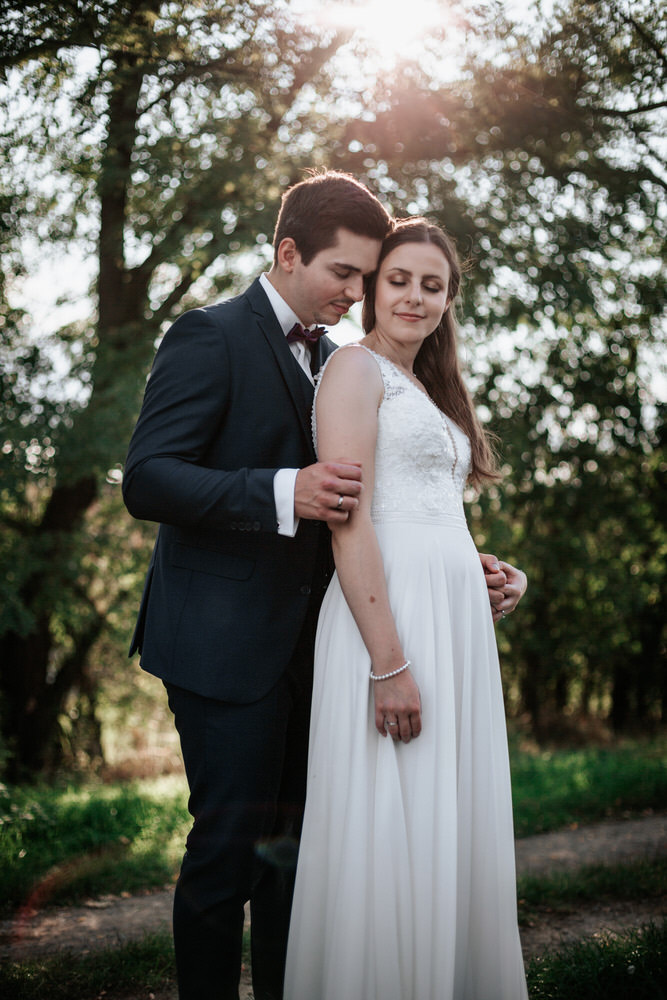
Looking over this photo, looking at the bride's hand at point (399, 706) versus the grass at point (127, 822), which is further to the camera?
the grass at point (127, 822)

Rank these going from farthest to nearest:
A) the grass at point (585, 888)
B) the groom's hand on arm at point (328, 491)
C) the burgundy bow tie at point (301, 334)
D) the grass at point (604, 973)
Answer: the grass at point (585, 888) → the grass at point (604, 973) → the burgundy bow tie at point (301, 334) → the groom's hand on arm at point (328, 491)

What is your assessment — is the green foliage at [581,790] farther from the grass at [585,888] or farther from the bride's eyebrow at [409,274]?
the bride's eyebrow at [409,274]

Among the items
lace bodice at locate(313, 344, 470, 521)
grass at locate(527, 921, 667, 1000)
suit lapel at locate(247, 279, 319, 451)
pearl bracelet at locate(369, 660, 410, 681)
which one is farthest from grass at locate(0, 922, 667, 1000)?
suit lapel at locate(247, 279, 319, 451)

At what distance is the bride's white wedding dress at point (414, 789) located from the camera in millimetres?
2074

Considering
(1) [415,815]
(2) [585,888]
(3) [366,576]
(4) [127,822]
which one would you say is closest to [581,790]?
(2) [585,888]

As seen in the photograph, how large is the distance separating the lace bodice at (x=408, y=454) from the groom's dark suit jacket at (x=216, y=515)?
0.52 feet

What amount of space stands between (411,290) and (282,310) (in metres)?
0.40

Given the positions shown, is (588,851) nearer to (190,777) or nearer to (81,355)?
(190,777)

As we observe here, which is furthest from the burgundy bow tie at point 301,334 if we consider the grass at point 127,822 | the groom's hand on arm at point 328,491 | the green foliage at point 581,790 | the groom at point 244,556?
the green foliage at point 581,790

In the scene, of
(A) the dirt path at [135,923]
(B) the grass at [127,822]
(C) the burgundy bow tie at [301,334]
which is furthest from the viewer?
(B) the grass at [127,822]

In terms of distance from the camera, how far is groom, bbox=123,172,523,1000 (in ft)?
6.80

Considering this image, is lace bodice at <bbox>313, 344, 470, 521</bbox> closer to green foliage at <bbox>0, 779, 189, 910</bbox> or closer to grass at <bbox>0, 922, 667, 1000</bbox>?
grass at <bbox>0, 922, 667, 1000</bbox>

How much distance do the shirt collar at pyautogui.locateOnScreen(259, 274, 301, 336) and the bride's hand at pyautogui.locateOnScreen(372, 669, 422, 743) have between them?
1104mm

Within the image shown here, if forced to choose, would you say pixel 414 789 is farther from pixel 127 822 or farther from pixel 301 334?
pixel 127 822
